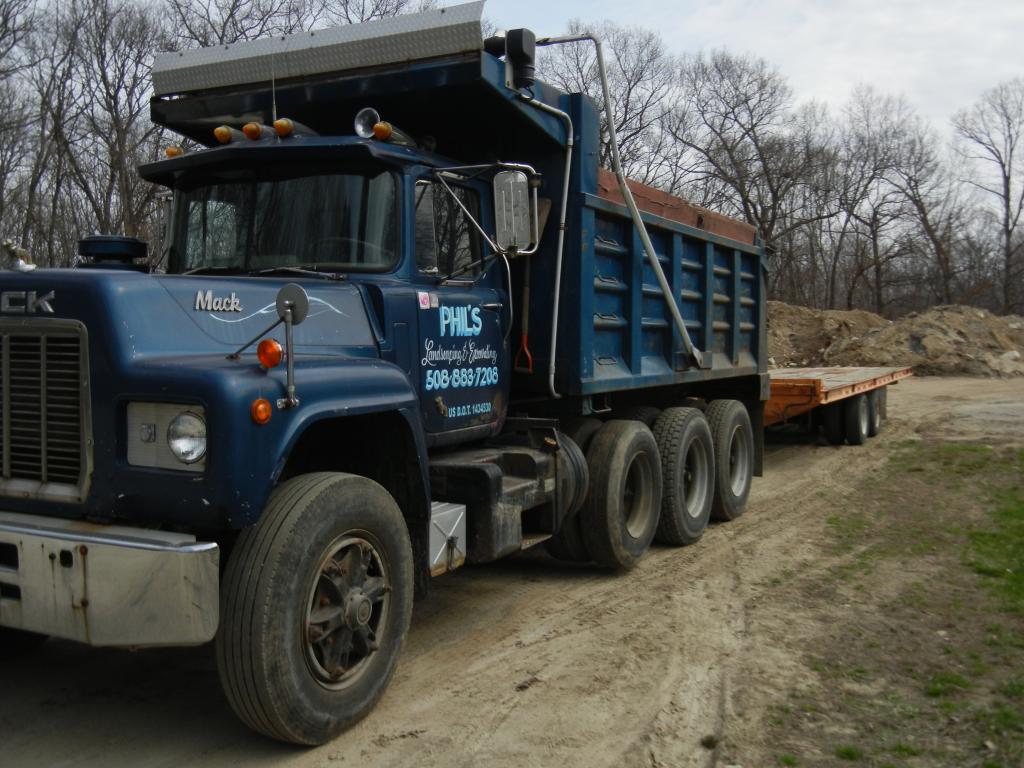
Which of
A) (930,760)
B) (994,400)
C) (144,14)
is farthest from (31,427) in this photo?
(144,14)

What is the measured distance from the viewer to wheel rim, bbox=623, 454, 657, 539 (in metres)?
7.23

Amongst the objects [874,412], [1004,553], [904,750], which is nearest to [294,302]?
[904,750]

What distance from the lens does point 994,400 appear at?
19375 millimetres

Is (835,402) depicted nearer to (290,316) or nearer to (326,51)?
(326,51)

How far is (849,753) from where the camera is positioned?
3.86 m

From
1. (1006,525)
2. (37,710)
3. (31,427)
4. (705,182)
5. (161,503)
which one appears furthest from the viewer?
(705,182)

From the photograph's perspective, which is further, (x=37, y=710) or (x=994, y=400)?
(x=994, y=400)

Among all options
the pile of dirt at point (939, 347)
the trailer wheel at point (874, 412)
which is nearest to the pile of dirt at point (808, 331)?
the pile of dirt at point (939, 347)

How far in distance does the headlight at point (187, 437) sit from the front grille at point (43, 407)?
1.30 ft

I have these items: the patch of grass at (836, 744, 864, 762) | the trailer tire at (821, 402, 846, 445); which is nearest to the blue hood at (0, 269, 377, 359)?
the patch of grass at (836, 744, 864, 762)

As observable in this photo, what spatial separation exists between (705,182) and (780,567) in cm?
3551

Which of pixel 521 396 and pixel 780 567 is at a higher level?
pixel 521 396

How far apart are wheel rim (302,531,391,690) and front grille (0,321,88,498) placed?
1039mm

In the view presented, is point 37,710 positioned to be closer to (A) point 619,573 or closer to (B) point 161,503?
(B) point 161,503
